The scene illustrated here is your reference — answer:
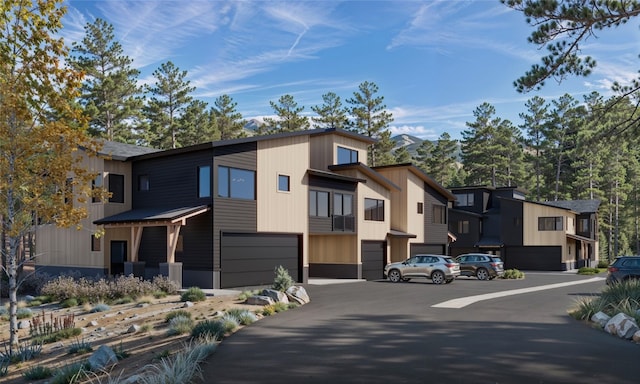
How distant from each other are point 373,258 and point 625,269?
14.3m

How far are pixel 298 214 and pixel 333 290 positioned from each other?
5.47 metres

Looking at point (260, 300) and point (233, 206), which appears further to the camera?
point (233, 206)

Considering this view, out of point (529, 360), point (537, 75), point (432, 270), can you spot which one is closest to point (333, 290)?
point (432, 270)

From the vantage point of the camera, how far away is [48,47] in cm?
1294

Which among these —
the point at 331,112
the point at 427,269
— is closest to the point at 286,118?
the point at 331,112

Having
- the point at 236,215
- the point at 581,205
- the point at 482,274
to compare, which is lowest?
the point at 482,274

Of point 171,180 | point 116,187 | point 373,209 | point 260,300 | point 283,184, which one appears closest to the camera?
point 260,300

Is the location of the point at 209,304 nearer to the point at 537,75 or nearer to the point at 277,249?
the point at 277,249

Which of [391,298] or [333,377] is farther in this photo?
[391,298]

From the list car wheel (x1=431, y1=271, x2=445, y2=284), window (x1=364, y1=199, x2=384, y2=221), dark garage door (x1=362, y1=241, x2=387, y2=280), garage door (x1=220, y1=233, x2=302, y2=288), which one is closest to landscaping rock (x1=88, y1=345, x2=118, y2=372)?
garage door (x1=220, y1=233, x2=302, y2=288)

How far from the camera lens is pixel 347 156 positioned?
109 ft

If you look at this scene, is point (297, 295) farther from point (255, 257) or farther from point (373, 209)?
Result: point (373, 209)

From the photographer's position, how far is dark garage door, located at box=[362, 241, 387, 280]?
106 feet

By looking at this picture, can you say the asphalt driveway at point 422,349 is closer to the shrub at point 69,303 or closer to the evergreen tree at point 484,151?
the shrub at point 69,303
